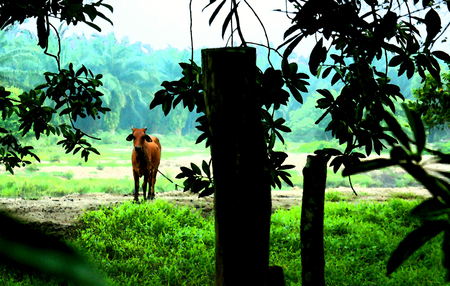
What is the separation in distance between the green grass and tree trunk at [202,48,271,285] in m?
1.48

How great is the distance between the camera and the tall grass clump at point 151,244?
128 inches

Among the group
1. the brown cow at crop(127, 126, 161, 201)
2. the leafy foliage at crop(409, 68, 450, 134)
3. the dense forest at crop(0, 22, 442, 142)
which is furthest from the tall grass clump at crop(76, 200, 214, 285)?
the dense forest at crop(0, 22, 442, 142)

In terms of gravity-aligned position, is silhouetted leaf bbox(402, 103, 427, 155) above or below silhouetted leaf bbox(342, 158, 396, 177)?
above

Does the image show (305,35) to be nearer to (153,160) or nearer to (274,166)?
(274,166)

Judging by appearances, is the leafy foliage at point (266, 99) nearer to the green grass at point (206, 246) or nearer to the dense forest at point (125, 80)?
the green grass at point (206, 246)

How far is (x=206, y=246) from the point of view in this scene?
3.90 meters

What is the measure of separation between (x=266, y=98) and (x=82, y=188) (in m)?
10.9

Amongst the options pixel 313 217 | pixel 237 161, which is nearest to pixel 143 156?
pixel 313 217

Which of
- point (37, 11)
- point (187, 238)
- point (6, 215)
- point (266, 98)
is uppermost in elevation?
point (37, 11)

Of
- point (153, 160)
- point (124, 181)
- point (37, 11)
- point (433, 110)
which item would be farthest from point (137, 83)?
point (37, 11)

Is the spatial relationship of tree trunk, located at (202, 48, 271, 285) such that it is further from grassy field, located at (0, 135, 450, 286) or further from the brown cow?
the brown cow

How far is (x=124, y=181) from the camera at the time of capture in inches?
494

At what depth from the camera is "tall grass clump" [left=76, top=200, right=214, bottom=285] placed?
3.24 metres

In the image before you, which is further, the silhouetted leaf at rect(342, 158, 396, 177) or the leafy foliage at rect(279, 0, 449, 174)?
the leafy foliage at rect(279, 0, 449, 174)
